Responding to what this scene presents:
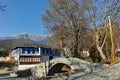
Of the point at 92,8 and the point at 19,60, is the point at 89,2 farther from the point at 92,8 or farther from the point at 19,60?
the point at 19,60

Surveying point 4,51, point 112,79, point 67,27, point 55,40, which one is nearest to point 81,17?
point 67,27

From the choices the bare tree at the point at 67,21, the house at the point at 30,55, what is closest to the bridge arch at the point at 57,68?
the bare tree at the point at 67,21

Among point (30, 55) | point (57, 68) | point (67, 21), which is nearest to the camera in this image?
point (57, 68)

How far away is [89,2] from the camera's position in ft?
111

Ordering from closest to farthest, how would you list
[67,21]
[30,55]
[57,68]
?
[57,68]
[67,21]
[30,55]

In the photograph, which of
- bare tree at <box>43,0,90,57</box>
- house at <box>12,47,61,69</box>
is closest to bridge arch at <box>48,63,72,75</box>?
bare tree at <box>43,0,90,57</box>

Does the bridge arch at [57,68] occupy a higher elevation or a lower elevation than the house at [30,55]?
lower

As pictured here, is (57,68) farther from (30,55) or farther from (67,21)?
(30,55)

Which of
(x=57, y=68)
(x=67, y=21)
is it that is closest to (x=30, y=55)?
(x=67, y=21)

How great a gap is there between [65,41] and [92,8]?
7863mm

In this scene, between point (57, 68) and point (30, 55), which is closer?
point (57, 68)

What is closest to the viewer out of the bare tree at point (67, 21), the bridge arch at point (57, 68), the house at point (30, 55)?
the bridge arch at point (57, 68)

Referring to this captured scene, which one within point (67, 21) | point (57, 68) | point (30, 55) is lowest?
point (57, 68)

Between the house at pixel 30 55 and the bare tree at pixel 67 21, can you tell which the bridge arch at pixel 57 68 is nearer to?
the bare tree at pixel 67 21
